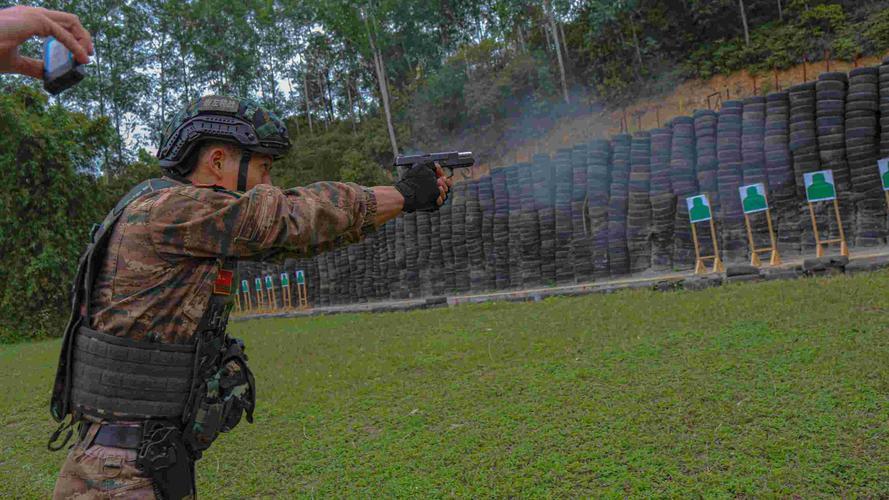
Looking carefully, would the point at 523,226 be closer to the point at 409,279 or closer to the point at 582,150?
A: the point at 582,150

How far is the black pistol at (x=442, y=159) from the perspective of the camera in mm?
2396

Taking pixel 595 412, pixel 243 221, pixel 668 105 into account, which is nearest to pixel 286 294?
pixel 668 105

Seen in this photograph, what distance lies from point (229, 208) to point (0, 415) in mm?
6828

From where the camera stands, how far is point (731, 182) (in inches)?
408

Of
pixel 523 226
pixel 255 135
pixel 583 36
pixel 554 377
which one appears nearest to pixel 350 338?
pixel 554 377

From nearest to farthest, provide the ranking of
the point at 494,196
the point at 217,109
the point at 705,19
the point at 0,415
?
the point at 217,109
the point at 0,415
the point at 494,196
the point at 705,19

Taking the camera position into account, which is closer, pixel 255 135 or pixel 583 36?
pixel 255 135

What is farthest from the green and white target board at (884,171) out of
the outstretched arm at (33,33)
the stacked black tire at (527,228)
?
the outstretched arm at (33,33)

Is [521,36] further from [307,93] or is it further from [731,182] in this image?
[731,182]

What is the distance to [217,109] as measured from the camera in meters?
1.97

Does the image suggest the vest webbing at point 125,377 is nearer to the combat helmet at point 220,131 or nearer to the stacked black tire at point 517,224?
the combat helmet at point 220,131

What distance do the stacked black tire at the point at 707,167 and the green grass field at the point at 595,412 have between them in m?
3.30

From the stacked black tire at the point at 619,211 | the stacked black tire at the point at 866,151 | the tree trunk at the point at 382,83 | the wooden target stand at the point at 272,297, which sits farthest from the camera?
the tree trunk at the point at 382,83

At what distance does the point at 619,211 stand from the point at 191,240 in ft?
36.3
